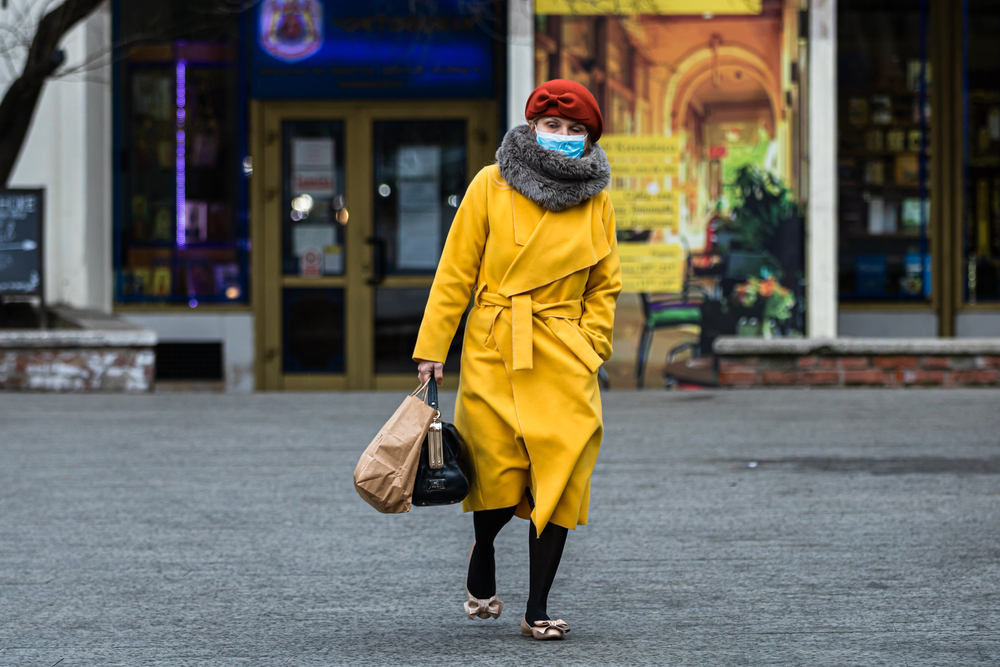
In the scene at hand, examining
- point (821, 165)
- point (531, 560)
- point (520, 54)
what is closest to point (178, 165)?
point (520, 54)

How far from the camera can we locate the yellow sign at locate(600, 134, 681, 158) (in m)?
11.4

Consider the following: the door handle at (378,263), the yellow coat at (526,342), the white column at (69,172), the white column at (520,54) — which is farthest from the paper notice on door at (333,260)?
the yellow coat at (526,342)

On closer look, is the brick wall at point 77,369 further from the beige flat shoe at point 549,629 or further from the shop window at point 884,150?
the beige flat shoe at point 549,629

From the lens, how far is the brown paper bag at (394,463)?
3797 mm

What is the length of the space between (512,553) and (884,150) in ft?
28.8

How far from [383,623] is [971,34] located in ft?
34.6

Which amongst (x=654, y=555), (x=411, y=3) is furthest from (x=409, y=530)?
(x=411, y=3)

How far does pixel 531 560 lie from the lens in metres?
3.98

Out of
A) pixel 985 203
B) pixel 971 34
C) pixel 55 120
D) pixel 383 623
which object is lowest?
pixel 383 623

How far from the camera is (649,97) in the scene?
1148 centimetres

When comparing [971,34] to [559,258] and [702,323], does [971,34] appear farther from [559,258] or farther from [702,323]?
[559,258]

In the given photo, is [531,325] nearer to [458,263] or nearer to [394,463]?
[458,263]

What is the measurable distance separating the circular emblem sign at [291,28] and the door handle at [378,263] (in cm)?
198

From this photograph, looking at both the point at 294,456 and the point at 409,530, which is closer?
the point at 409,530
